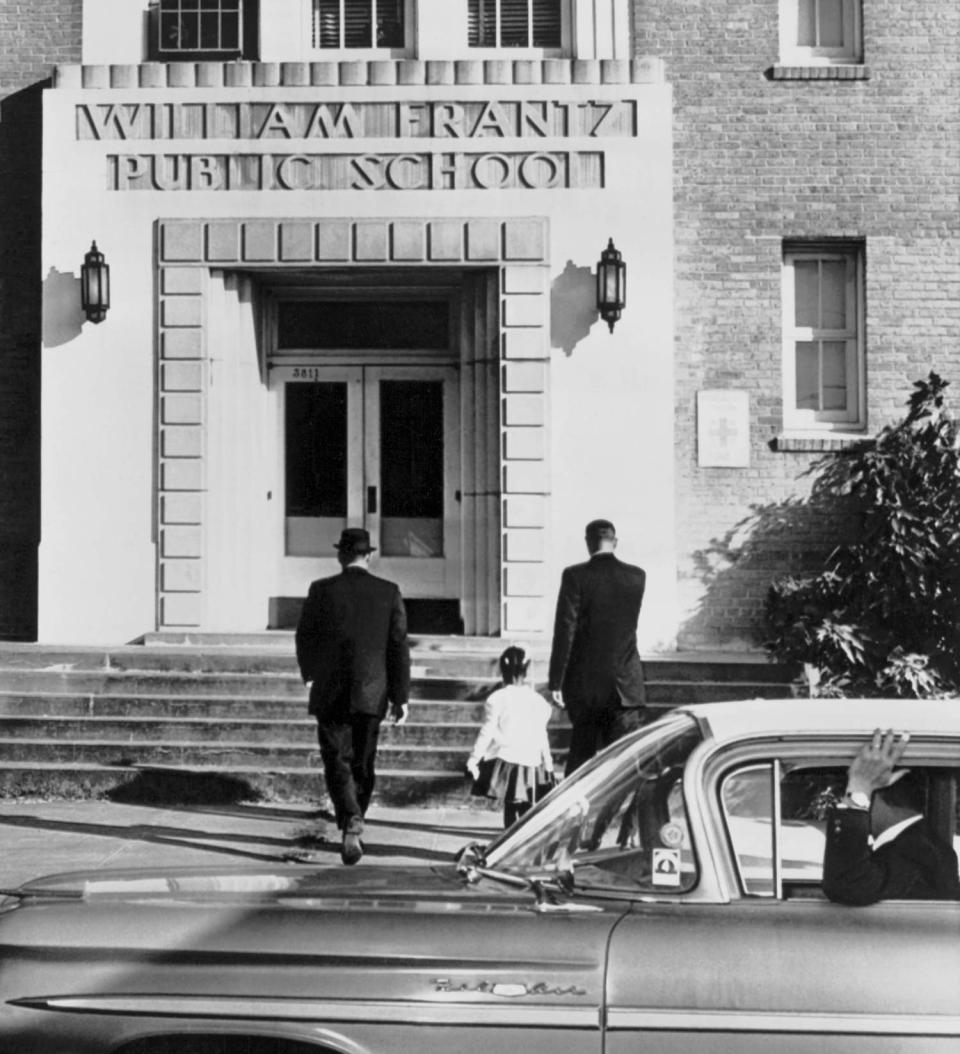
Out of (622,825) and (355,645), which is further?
(355,645)

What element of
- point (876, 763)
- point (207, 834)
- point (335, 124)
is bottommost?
point (207, 834)

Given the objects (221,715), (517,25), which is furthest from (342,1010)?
(517,25)

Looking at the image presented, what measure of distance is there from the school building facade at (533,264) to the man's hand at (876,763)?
10.5 m

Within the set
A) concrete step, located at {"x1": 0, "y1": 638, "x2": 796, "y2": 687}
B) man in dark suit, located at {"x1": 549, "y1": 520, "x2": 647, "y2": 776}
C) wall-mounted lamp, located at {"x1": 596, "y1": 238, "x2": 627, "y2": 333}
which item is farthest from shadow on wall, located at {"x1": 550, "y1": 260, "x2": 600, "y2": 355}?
man in dark suit, located at {"x1": 549, "y1": 520, "x2": 647, "y2": 776}

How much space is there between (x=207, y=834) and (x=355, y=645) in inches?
78.4

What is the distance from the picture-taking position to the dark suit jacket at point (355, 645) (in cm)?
984

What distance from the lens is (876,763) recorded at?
14.4 ft

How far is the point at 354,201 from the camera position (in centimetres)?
1507

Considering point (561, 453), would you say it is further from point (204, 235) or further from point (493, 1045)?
point (493, 1045)

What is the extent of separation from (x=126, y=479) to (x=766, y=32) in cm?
650

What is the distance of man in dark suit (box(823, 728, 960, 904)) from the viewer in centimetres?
425

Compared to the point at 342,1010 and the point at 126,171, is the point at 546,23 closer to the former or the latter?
the point at 126,171

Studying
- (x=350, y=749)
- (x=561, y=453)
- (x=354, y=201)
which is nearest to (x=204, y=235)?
(x=354, y=201)

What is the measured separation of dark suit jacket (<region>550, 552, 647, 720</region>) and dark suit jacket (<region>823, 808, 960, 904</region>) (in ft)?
18.9
